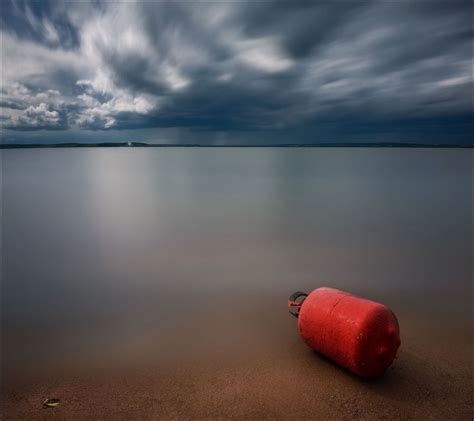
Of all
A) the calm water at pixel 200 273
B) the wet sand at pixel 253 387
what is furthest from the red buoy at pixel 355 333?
the calm water at pixel 200 273

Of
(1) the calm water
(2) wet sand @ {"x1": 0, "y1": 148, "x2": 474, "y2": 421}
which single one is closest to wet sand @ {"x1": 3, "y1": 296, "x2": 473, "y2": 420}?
(2) wet sand @ {"x1": 0, "y1": 148, "x2": 474, "y2": 421}

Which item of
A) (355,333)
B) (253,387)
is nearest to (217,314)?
(253,387)

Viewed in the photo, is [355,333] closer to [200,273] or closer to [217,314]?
[217,314]

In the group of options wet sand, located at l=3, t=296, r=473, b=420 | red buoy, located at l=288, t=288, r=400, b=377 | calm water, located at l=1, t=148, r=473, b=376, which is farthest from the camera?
calm water, located at l=1, t=148, r=473, b=376

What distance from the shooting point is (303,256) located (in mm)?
9336

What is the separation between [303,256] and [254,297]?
2.91 metres

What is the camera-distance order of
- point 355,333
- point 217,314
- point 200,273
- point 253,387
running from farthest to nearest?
point 200,273, point 217,314, point 253,387, point 355,333

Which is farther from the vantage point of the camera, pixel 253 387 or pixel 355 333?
pixel 253 387

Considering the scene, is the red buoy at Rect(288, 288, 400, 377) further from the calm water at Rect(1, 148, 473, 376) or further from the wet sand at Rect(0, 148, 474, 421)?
the calm water at Rect(1, 148, 473, 376)

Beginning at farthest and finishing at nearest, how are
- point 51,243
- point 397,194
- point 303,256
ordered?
point 397,194, point 51,243, point 303,256

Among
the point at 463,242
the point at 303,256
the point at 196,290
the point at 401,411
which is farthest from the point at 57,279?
the point at 463,242

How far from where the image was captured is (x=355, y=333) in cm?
407

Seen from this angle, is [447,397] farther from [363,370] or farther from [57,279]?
[57,279]

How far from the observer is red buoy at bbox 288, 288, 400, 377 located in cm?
409
